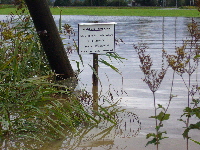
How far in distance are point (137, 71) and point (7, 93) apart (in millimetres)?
5851

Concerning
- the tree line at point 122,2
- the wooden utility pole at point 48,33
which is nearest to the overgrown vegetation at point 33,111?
the wooden utility pole at point 48,33

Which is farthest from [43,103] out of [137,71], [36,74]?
[137,71]

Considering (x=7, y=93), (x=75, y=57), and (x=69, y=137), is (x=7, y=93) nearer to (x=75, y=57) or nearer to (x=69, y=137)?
(x=69, y=137)

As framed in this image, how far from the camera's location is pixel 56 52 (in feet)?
27.4

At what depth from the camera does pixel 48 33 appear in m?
8.28

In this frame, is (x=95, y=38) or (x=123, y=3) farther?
(x=123, y=3)

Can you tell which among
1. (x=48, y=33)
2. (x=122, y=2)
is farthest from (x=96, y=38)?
(x=122, y=2)

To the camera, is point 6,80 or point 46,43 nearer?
point 6,80

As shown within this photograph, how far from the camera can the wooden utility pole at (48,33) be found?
8.21m

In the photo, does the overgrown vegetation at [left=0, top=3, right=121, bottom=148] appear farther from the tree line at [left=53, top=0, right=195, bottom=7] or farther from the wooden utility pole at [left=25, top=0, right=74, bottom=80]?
the tree line at [left=53, top=0, right=195, bottom=7]

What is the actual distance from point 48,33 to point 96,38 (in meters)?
0.80

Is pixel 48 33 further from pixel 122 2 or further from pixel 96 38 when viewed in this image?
pixel 122 2

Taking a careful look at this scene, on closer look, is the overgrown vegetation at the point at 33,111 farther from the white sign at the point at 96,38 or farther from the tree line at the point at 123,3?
the tree line at the point at 123,3

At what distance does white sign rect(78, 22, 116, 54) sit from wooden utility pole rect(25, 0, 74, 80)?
2.00 ft
